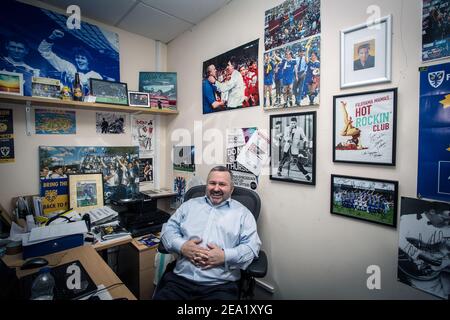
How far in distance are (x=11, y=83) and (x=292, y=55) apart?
2.04 meters

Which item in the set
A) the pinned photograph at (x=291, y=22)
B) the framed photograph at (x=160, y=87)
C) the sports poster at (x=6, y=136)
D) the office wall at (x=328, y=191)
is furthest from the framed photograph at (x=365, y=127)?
the sports poster at (x=6, y=136)

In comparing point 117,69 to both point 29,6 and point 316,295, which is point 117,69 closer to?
point 29,6

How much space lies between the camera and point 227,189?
5.09 feet

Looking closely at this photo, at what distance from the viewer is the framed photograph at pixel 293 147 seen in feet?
4.57

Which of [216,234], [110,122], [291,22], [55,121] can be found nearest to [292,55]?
[291,22]

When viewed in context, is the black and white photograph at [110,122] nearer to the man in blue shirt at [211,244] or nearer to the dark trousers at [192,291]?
the man in blue shirt at [211,244]

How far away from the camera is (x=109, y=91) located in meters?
2.11

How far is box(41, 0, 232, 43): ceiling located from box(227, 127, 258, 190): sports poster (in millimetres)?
1111

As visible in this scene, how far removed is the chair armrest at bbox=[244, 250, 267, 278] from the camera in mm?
1170

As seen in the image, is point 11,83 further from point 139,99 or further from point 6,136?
point 139,99

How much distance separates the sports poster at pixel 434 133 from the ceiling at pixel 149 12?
5.18ft

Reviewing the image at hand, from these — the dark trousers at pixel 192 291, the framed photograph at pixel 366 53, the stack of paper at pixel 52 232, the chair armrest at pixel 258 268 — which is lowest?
the dark trousers at pixel 192 291

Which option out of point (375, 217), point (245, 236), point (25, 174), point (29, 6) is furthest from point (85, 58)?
point (375, 217)

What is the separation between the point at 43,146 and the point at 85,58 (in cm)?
88
